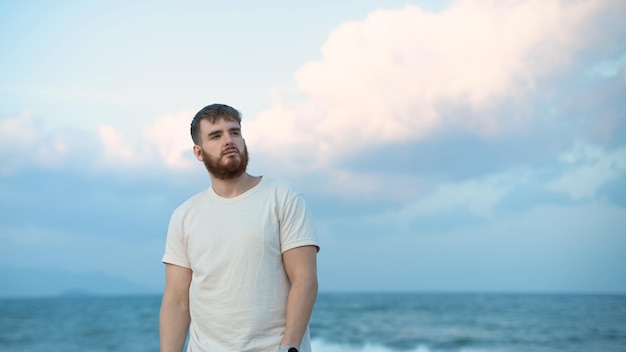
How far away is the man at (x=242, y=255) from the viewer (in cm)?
291

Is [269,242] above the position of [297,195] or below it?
below

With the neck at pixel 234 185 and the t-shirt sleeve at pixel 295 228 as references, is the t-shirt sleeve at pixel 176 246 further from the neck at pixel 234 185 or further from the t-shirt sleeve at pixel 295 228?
the t-shirt sleeve at pixel 295 228

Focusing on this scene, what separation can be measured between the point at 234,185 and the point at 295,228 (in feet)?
1.04

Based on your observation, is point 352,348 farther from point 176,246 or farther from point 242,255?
point 242,255

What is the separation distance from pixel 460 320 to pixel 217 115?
28544mm

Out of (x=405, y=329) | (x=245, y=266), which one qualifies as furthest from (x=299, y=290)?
(x=405, y=329)

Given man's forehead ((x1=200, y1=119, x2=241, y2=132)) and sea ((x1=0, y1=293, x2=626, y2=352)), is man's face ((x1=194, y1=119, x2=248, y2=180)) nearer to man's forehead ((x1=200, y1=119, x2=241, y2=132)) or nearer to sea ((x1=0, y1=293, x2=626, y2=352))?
man's forehead ((x1=200, y1=119, x2=241, y2=132))

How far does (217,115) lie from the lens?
301 centimetres

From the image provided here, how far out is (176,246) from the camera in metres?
3.19

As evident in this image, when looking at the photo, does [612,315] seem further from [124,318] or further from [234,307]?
[234,307]

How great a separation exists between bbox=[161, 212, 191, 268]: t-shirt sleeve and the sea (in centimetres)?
1757

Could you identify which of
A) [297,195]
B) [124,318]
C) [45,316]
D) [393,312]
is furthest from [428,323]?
[297,195]

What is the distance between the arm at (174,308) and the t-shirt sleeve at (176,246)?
25 millimetres

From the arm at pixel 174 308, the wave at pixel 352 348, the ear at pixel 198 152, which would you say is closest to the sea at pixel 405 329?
the wave at pixel 352 348
